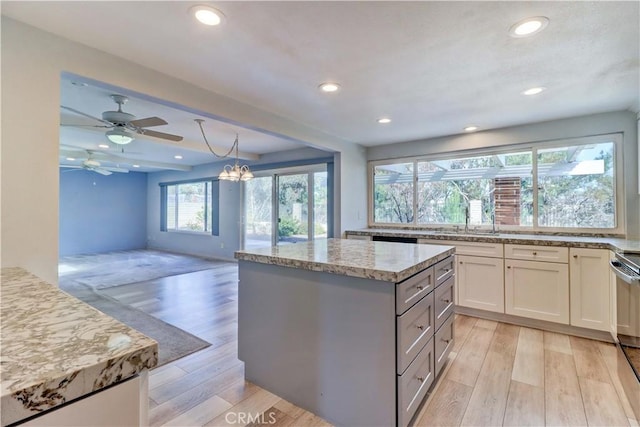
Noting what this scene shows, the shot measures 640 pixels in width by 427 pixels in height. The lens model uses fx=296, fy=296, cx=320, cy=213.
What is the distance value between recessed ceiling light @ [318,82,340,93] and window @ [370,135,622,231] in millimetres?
2410

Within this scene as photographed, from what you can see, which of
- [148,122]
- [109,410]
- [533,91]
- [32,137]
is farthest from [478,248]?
[32,137]

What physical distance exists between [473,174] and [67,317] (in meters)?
4.45

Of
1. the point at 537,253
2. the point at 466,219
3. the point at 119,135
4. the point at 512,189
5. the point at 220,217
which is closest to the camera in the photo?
the point at 537,253

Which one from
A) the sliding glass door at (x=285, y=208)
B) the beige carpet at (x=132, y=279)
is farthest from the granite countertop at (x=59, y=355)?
the sliding glass door at (x=285, y=208)

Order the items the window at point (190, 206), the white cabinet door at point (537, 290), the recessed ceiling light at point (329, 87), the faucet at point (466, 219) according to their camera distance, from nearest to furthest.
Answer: the recessed ceiling light at point (329, 87) → the white cabinet door at point (537, 290) → the faucet at point (466, 219) → the window at point (190, 206)

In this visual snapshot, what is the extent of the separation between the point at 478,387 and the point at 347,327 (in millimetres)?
1185

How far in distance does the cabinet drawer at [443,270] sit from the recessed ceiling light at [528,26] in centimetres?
151

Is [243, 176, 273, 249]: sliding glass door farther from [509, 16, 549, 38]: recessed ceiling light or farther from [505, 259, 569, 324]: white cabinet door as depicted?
[509, 16, 549, 38]: recessed ceiling light

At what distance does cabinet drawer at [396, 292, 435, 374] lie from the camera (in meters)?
1.53

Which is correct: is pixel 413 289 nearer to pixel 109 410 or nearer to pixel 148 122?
pixel 109 410

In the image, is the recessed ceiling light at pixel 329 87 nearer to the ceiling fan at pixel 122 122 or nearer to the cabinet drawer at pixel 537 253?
the ceiling fan at pixel 122 122

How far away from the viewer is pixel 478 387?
2066 mm

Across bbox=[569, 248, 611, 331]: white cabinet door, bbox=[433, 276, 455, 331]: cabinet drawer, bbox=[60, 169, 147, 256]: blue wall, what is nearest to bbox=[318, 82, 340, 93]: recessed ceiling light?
bbox=[433, 276, 455, 331]: cabinet drawer

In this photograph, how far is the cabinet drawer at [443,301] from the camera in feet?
6.67
